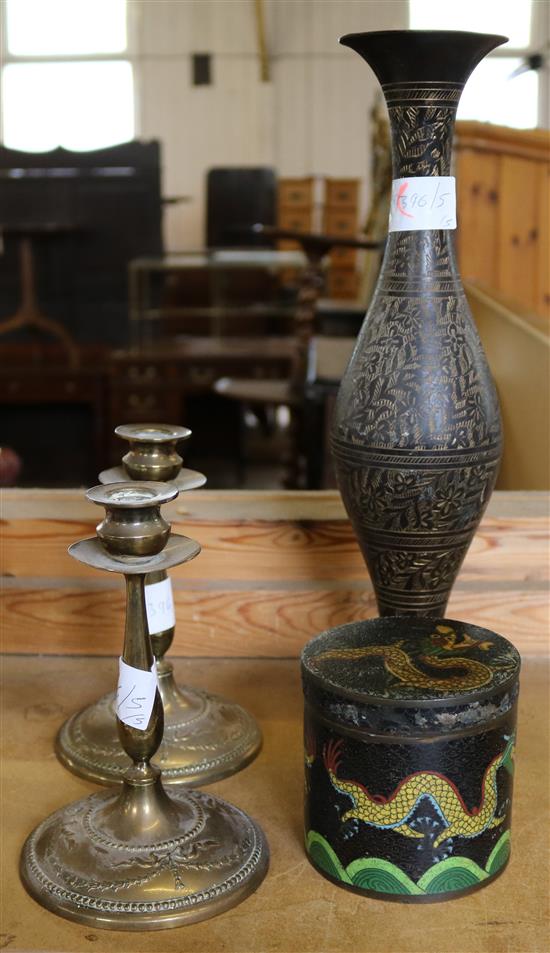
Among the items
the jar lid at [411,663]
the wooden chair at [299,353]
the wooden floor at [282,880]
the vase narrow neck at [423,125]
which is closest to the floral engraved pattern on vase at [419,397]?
the vase narrow neck at [423,125]

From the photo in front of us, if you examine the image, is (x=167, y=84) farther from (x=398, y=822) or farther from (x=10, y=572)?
(x=398, y=822)

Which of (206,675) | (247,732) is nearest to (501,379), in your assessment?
(206,675)

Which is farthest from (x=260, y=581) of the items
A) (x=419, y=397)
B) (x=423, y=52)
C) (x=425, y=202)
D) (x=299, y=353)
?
(x=299, y=353)

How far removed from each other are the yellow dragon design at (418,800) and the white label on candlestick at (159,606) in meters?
0.26

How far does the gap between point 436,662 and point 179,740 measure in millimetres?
331

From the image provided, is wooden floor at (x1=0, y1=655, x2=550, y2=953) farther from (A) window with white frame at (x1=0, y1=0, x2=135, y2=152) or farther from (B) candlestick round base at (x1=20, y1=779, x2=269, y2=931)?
(A) window with white frame at (x1=0, y1=0, x2=135, y2=152)

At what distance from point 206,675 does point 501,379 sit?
4.17ft

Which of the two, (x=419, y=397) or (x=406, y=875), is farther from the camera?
(x=419, y=397)

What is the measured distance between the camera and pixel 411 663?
2.71ft

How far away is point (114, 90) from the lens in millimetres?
8672

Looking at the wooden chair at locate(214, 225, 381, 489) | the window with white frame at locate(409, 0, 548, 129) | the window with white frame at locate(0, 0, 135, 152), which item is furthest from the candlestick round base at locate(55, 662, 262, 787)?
the window with white frame at locate(0, 0, 135, 152)

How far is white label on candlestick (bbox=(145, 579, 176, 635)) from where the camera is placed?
101 centimetres

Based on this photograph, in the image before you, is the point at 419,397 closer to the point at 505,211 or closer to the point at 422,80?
the point at 422,80

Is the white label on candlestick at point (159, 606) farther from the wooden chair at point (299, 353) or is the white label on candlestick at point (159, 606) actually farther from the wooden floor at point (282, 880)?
the wooden chair at point (299, 353)
